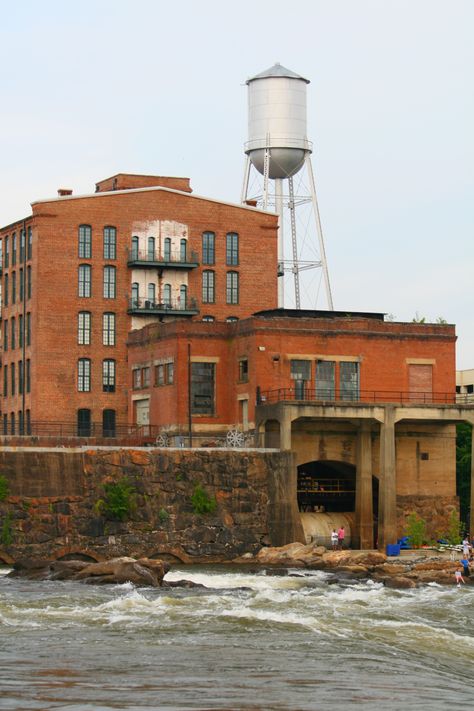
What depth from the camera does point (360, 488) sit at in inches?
2970

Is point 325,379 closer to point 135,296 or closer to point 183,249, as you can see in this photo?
point 135,296

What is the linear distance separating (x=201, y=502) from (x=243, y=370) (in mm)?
11687

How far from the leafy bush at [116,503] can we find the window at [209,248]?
92.2 ft

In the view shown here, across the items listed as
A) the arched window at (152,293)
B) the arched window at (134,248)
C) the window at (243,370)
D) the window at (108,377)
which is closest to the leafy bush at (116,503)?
the window at (243,370)

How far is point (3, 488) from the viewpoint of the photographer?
65.6 metres

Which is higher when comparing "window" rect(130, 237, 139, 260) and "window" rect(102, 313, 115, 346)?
"window" rect(130, 237, 139, 260)

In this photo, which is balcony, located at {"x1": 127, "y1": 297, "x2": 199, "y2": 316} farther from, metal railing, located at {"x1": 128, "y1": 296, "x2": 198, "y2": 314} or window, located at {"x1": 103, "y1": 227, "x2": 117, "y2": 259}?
window, located at {"x1": 103, "y1": 227, "x2": 117, "y2": 259}

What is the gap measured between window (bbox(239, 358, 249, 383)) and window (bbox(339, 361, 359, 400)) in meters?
4.65

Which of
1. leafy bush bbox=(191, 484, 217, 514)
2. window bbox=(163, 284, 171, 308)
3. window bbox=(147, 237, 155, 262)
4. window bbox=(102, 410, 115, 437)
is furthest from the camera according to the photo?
window bbox=(163, 284, 171, 308)

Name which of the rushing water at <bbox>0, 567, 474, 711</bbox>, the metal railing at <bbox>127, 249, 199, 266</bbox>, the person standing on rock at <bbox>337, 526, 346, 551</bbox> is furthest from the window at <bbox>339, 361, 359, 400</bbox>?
the rushing water at <bbox>0, 567, 474, 711</bbox>

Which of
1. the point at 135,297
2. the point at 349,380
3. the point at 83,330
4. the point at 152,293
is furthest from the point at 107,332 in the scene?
the point at 349,380

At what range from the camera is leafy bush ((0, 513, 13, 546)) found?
213ft

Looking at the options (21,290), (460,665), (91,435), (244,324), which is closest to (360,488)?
(244,324)

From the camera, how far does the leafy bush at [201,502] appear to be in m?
69.2
